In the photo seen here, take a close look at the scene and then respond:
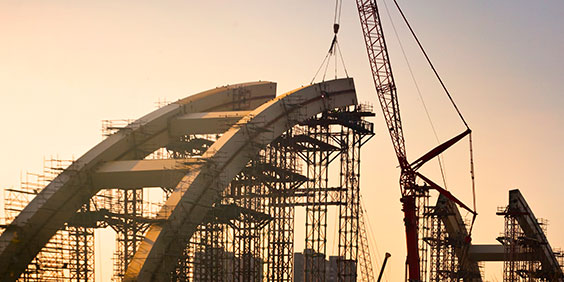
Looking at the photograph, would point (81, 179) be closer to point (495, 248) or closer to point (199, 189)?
point (199, 189)

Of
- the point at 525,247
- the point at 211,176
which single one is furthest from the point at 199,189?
the point at 525,247

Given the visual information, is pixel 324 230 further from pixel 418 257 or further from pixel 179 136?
pixel 179 136

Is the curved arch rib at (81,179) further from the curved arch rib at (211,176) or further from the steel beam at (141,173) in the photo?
the curved arch rib at (211,176)

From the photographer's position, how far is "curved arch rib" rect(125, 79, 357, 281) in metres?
81.3

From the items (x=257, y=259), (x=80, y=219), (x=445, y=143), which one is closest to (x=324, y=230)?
(x=257, y=259)

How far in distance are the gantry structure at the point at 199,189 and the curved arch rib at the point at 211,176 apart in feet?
0.32

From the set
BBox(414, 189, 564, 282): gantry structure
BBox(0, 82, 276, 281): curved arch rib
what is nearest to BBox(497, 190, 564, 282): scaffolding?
BBox(414, 189, 564, 282): gantry structure

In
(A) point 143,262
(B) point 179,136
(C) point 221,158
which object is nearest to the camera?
(A) point 143,262

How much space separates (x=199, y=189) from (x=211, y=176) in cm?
183

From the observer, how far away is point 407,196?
116000 mm

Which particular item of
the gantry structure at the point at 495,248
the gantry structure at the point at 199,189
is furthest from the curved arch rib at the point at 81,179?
the gantry structure at the point at 495,248

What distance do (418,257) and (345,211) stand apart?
11.3 m

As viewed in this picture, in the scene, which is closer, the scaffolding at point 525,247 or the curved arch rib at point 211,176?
the curved arch rib at point 211,176

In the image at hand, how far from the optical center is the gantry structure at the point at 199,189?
85188 millimetres
